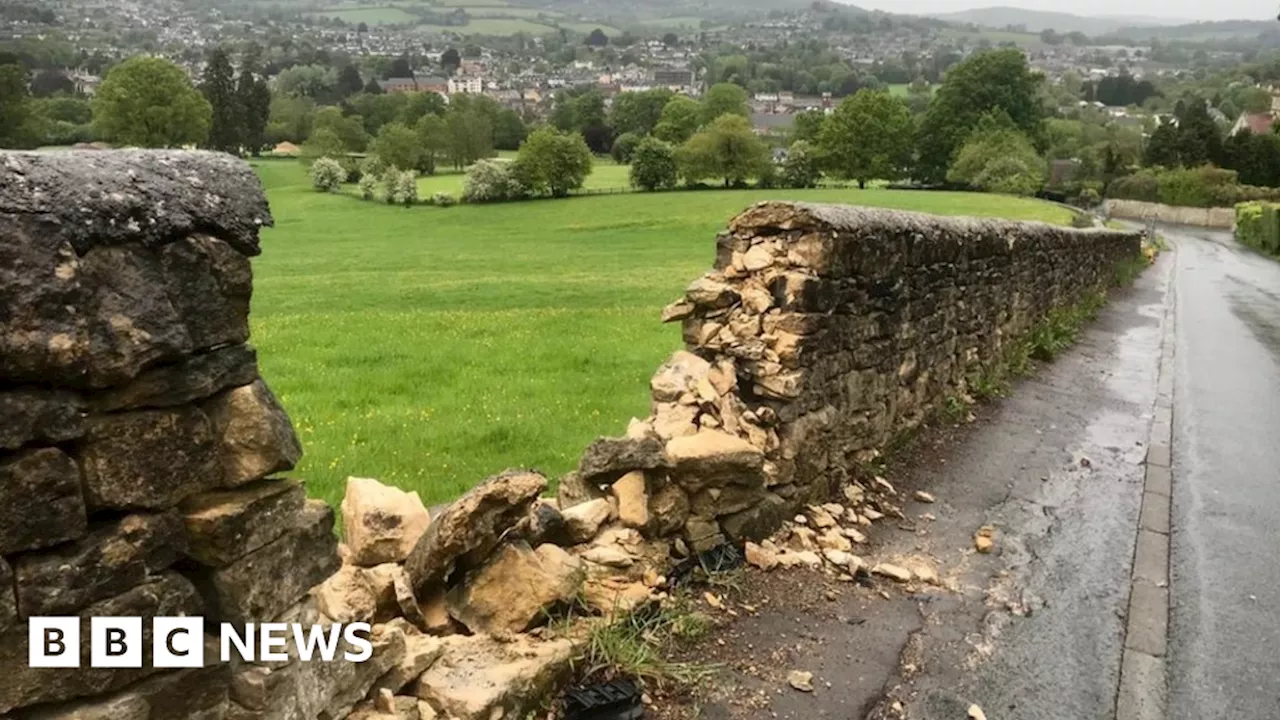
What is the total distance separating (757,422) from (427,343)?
793cm

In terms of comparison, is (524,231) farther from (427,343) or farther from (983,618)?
(983,618)

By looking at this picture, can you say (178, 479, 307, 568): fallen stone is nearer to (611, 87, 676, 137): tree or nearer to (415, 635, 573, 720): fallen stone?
(415, 635, 573, 720): fallen stone

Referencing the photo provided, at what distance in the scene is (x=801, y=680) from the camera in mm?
4680

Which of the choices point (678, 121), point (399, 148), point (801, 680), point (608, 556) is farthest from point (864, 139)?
point (801, 680)

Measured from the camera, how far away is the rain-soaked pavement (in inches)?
187

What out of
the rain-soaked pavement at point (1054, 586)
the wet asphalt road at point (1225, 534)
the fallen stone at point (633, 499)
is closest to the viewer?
the rain-soaked pavement at point (1054, 586)

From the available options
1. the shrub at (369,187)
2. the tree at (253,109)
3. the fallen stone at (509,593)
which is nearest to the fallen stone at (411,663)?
the fallen stone at (509,593)

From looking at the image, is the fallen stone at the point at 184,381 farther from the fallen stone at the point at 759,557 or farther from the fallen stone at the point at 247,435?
the fallen stone at the point at 759,557

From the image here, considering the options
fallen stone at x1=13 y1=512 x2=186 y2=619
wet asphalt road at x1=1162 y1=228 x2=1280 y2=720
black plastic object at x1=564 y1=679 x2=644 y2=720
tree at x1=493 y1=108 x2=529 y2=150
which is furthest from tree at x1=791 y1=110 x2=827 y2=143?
fallen stone at x1=13 y1=512 x2=186 y2=619

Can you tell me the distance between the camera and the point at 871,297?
7.34 metres

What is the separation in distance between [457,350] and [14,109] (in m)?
46.0

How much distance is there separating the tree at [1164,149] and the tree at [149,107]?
77.7 metres

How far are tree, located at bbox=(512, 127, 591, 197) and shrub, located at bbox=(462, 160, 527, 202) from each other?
929 millimetres

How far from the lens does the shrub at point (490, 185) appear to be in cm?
6606
